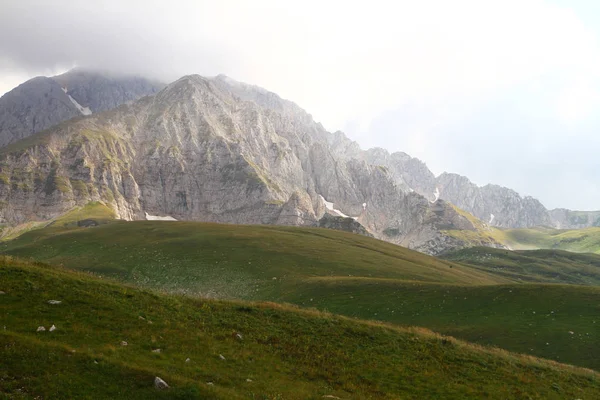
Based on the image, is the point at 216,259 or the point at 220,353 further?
the point at 216,259

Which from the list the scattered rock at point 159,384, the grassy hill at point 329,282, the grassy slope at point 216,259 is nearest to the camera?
the scattered rock at point 159,384

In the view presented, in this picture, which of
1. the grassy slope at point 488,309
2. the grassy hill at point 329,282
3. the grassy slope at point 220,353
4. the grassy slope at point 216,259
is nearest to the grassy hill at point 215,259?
the grassy slope at point 216,259

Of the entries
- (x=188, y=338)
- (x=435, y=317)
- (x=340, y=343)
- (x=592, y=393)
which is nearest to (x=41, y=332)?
(x=188, y=338)

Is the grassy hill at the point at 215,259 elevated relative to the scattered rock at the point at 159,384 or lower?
lower

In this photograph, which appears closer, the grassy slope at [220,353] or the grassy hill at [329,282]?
the grassy slope at [220,353]

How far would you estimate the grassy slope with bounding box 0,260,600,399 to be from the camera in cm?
1769

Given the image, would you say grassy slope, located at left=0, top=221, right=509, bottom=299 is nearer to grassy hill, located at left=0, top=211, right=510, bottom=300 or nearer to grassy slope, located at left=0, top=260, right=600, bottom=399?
grassy hill, located at left=0, top=211, right=510, bottom=300

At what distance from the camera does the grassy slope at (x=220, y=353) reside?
696 inches

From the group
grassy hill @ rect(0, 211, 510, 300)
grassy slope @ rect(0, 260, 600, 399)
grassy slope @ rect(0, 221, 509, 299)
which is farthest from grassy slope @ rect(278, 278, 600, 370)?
grassy slope @ rect(0, 221, 509, 299)

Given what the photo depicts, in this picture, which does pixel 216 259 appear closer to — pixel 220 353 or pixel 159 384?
pixel 220 353

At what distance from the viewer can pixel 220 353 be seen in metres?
23.8

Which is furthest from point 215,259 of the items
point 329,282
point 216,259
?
point 329,282

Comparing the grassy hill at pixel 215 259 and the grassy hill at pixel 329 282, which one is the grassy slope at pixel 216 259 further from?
the grassy hill at pixel 329 282

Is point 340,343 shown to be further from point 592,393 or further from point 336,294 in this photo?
point 336,294
